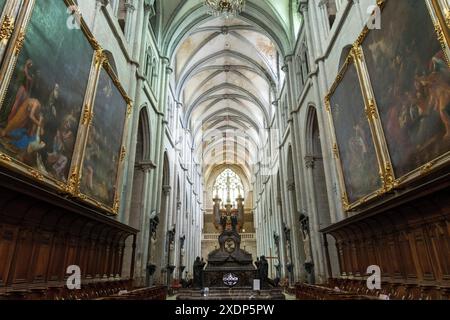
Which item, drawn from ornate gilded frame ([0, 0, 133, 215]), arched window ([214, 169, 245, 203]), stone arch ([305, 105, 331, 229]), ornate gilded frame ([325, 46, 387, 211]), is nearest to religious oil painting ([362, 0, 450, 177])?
ornate gilded frame ([325, 46, 387, 211])

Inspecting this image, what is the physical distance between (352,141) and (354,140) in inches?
5.0

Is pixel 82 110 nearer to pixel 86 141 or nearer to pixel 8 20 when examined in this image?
pixel 86 141

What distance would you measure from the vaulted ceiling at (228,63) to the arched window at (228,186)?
7810 millimetres

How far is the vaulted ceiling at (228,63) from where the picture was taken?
17667mm

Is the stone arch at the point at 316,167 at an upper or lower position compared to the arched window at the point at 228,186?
lower

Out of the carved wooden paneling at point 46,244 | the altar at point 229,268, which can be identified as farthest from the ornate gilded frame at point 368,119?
the altar at point 229,268

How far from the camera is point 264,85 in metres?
26.2

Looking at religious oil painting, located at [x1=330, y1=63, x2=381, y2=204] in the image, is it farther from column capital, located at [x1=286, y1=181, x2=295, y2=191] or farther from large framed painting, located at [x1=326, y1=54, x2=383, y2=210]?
column capital, located at [x1=286, y1=181, x2=295, y2=191]

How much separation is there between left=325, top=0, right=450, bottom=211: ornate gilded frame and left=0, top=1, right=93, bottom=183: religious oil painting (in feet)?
23.2

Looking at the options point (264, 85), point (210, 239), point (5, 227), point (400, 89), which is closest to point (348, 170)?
point (400, 89)

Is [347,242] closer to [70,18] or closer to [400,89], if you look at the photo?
[400,89]

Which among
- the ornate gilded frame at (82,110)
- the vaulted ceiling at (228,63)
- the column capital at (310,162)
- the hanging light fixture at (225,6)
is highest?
the vaulted ceiling at (228,63)

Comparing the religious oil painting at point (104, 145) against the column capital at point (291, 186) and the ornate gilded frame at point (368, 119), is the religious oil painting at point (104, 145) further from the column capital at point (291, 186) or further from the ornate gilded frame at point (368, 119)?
the column capital at point (291, 186)
